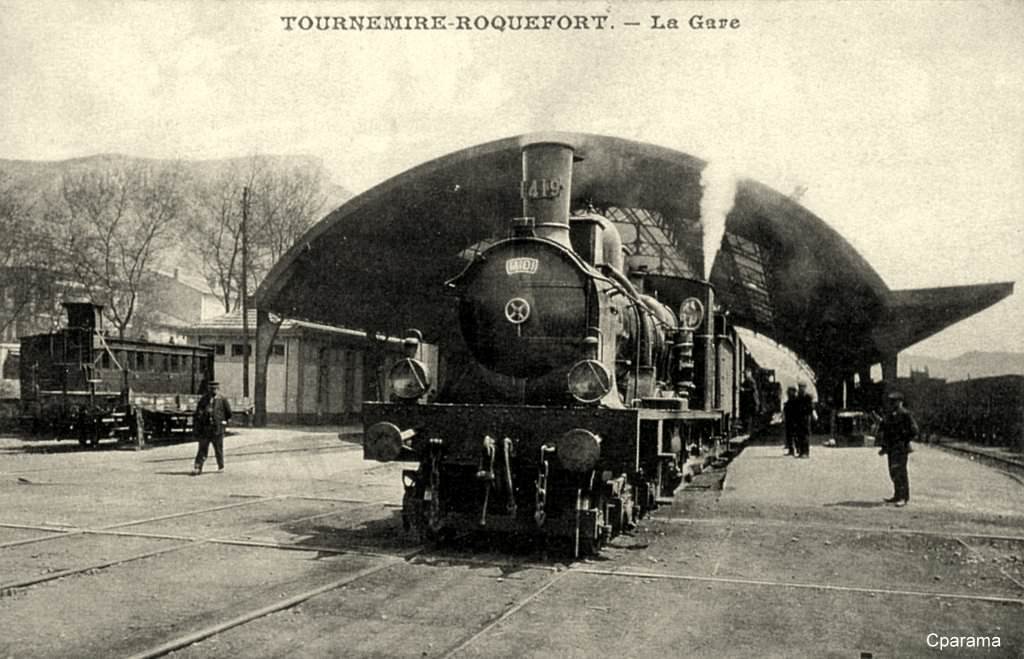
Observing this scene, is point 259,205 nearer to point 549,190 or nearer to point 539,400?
point 549,190

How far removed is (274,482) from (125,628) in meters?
8.01

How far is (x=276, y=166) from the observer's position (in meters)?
40.7

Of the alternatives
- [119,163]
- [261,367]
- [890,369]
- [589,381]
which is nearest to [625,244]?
[589,381]

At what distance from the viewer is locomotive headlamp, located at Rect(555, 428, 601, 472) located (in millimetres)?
6699

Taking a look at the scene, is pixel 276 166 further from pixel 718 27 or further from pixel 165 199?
pixel 718 27

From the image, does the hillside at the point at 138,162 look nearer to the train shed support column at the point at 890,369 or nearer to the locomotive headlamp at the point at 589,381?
the train shed support column at the point at 890,369

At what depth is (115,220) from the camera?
35.3 metres

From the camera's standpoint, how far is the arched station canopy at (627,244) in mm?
19672

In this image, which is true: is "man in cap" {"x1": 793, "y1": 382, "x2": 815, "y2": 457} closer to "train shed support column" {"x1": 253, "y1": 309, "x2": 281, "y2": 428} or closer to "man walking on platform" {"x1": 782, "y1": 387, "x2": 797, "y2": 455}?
"man walking on platform" {"x1": 782, "y1": 387, "x2": 797, "y2": 455}

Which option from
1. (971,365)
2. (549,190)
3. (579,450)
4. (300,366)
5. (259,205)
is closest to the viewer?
(579,450)

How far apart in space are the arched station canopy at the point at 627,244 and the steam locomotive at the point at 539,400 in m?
9.53

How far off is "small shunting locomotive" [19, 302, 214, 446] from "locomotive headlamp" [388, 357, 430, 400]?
13746mm

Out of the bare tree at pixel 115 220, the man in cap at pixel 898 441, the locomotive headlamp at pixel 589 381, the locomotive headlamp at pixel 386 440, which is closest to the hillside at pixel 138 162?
the bare tree at pixel 115 220

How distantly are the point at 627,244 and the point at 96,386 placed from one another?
14.1m
